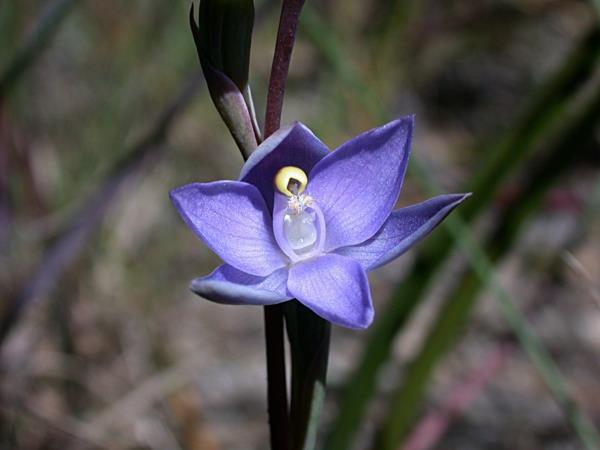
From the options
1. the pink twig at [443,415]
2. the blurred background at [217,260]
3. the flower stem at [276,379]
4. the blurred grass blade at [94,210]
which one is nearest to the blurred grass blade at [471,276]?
the blurred background at [217,260]

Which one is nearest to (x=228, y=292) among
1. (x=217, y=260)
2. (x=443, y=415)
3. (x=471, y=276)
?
(x=471, y=276)

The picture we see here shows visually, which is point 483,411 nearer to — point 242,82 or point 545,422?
point 545,422

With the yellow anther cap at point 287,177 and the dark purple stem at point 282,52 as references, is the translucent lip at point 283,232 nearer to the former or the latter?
the yellow anther cap at point 287,177

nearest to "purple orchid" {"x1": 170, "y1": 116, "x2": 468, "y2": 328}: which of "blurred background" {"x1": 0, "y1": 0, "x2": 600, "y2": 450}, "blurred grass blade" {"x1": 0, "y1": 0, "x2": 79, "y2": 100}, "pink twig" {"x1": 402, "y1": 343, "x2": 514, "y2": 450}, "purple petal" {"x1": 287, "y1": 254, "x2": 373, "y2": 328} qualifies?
"purple petal" {"x1": 287, "y1": 254, "x2": 373, "y2": 328}

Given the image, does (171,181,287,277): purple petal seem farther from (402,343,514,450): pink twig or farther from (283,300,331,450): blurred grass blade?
(402,343,514,450): pink twig

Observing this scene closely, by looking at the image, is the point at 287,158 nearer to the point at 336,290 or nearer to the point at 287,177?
the point at 287,177

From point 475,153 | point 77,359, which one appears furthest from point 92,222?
point 475,153

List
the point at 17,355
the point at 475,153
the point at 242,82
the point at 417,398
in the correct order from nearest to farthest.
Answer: the point at 242,82
the point at 417,398
the point at 17,355
the point at 475,153

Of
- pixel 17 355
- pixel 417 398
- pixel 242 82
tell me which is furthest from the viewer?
pixel 17 355
